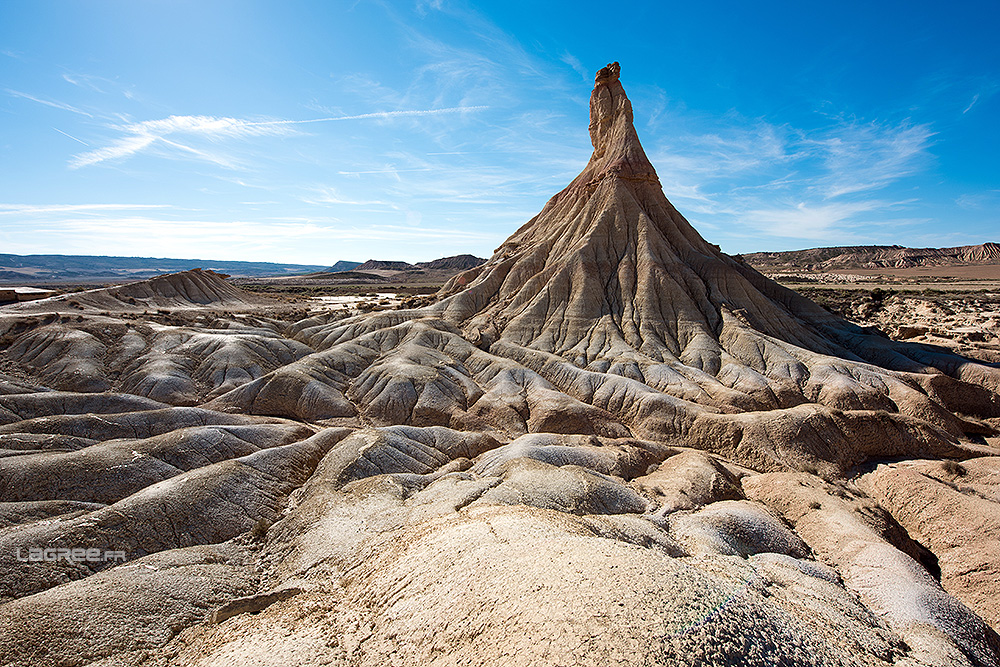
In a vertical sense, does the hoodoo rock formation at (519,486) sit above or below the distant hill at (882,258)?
below

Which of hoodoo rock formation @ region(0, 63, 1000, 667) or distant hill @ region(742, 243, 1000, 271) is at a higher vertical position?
distant hill @ region(742, 243, 1000, 271)

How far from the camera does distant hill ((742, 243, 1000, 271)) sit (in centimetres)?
16112

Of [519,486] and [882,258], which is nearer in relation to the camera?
[519,486]

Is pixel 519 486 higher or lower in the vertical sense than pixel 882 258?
lower

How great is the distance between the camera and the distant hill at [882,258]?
16112cm

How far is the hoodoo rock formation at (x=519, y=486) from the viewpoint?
1046cm

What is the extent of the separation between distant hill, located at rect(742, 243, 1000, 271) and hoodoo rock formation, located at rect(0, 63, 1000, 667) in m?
144

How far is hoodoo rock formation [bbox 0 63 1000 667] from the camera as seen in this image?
10461 millimetres

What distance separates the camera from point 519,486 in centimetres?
1800

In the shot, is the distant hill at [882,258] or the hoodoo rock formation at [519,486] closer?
the hoodoo rock formation at [519,486]

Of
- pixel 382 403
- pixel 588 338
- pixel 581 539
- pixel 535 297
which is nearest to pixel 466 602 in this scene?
pixel 581 539

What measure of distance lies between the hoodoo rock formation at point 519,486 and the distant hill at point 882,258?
144 meters

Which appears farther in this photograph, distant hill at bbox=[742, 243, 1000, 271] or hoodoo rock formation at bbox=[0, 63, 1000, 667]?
distant hill at bbox=[742, 243, 1000, 271]

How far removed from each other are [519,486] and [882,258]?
210 meters
